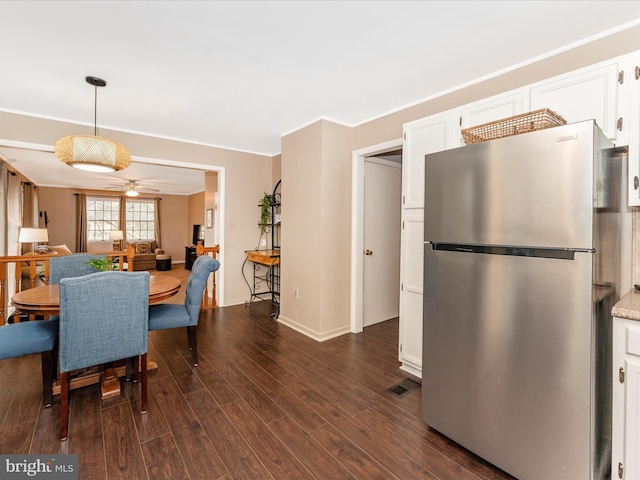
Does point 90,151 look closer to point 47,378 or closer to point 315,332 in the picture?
point 47,378

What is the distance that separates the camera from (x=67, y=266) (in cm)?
293

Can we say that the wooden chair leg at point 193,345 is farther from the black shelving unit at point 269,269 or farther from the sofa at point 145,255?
the sofa at point 145,255

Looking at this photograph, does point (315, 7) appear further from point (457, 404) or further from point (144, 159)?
point (144, 159)

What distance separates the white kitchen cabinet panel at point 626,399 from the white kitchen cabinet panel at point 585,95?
1.07 meters

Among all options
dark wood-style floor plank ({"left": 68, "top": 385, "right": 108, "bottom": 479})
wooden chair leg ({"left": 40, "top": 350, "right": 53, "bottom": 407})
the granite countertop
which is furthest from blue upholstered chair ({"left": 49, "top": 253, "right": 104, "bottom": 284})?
the granite countertop

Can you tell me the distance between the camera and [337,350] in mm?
3076

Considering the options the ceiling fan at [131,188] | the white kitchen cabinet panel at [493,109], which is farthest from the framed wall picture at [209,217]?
the white kitchen cabinet panel at [493,109]

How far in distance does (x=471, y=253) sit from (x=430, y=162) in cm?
61

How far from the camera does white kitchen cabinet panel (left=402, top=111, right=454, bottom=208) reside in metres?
2.42

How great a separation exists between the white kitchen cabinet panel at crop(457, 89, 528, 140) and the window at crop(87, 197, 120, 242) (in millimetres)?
10477

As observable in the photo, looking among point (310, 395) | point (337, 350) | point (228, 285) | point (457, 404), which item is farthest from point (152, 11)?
point (228, 285)

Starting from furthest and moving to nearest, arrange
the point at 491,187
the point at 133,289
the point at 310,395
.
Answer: the point at 310,395
the point at 133,289
the point at 491,187

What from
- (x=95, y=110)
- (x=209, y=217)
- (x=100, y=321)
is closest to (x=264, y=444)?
(x=100, y=321)

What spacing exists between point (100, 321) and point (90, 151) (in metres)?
1.48
